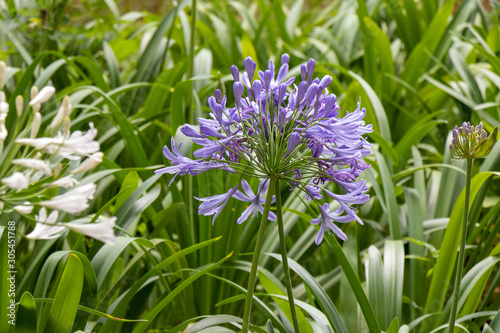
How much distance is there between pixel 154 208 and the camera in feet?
5.65

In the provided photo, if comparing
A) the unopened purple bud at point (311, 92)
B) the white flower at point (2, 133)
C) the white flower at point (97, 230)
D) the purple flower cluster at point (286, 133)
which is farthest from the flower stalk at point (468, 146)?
the white flower at point (2, 133)

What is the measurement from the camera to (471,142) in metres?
1.03

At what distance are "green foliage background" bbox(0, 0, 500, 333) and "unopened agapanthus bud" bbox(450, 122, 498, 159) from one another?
353 mm

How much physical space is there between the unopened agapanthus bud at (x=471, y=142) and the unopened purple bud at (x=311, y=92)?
32 cm

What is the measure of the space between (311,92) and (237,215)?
76cm

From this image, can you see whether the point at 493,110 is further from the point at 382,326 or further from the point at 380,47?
the point at 382,326

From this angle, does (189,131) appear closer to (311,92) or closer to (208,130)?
(208,130)

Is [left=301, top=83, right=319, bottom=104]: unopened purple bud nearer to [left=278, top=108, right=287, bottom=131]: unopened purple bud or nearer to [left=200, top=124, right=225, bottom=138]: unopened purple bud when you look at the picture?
[left=278, top=108, right=287, bottom=131]: unopened purple bud

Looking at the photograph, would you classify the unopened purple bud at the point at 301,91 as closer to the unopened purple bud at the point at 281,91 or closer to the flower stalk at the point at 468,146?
the unopened purple bud at the point at 281,91

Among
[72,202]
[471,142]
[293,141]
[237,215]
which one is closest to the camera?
[72,202]

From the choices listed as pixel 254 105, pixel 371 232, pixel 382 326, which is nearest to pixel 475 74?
pixel 371 232

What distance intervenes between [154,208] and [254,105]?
869 mm

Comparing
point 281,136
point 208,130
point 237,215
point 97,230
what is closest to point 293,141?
point 281,136

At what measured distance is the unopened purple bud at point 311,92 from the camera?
35.5 inches
